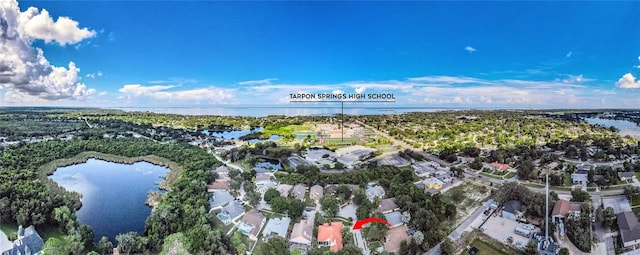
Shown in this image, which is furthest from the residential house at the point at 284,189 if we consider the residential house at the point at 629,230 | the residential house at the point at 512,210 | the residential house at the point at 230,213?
the residential house at the point at 629,230

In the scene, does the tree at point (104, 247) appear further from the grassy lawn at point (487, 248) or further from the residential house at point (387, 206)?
the grassy lawn at point (487, 248)

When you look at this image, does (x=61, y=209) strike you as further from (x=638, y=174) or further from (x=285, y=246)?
(x=638, y=174)

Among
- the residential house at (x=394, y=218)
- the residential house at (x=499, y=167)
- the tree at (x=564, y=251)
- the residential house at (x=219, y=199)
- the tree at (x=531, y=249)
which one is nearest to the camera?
the tree at (x=564, y=251)

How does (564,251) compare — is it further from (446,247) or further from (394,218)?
(394,218)

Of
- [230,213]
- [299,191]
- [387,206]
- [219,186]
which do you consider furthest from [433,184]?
[219,186]

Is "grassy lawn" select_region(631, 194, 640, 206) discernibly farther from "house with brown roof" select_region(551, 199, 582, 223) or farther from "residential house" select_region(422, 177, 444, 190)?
"residential house" select_region(422, 177, 444, 190)

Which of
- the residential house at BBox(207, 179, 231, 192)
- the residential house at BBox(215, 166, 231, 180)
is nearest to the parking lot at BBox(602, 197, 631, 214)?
the residential house at BBox(207, 179, 231, 192)
